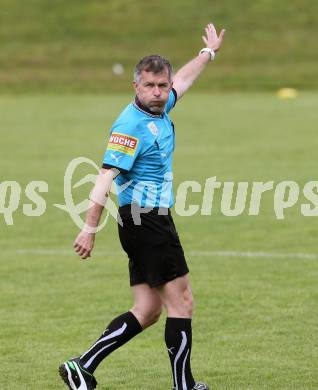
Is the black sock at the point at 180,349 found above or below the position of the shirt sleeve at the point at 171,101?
below

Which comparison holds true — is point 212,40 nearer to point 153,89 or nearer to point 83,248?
A: point 153,89

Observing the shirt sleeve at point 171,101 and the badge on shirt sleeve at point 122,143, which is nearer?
the badge on shirt sleeve at point 122,143

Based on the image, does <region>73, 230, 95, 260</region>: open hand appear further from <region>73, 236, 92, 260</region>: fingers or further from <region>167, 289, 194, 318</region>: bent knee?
<region>167, 289, 194, 318</region>: bent knee

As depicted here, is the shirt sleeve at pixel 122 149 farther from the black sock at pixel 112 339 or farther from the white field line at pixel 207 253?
the white field line at pixel 207 253

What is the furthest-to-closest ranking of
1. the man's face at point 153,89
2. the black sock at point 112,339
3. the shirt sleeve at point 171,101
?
the shirt sleeve at point 171,101
the black sock at point 112,339
the man's face at point 153,89

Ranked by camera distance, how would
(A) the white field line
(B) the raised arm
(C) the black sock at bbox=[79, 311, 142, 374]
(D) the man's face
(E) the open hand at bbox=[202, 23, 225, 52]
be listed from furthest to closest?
(A) the white field line, (E) the open hand at bbox=[202, 23, 225, 52], (B) the raised arm, (C) the black sock at bbox=[79, 311, 142, 374], (D) the man's face

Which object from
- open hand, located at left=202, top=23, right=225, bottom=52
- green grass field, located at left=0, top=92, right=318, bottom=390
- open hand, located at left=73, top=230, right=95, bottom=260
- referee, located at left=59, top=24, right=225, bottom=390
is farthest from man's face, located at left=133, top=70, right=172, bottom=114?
green grass field, located at left=0, top=92, right=318, bottom=390

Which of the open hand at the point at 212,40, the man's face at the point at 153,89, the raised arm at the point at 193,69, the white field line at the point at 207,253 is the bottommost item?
the white field line at the point at 207,253

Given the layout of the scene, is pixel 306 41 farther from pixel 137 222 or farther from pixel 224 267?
pixel 137 222

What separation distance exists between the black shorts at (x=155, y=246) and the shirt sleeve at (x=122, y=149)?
397mm

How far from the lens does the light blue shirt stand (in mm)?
7059

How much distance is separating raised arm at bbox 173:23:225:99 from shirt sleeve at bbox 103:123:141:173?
115cm

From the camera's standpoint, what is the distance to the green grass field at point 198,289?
8.27 m

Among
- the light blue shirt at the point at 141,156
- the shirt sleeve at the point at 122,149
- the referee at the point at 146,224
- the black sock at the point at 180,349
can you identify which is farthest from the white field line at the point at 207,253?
the shirt sleeve at the point at 122,149
